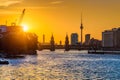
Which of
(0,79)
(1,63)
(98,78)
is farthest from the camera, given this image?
(1,63)

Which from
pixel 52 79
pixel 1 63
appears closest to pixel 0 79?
pixel 52 79

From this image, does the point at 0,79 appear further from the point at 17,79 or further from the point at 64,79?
the point at 64,79

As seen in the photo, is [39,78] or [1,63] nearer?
[39,78]

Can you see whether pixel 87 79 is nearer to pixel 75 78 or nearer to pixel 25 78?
pixel 75 78

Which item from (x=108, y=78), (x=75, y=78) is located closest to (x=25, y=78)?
(x=75, y=78)

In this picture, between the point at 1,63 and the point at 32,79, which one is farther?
the point at 1,63

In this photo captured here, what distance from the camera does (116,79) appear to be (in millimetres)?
107438

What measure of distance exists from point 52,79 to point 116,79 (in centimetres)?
1407

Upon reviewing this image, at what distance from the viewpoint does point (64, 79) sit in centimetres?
10581

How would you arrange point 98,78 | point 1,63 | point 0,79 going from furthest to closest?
point 1,63 < point 98,78 < point 0,79

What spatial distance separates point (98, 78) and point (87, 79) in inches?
173

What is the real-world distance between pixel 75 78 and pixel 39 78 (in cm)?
811

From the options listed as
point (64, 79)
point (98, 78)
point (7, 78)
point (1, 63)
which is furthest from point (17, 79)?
point (1, 63)

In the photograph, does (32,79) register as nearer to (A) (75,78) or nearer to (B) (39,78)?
(B) (39,78)
